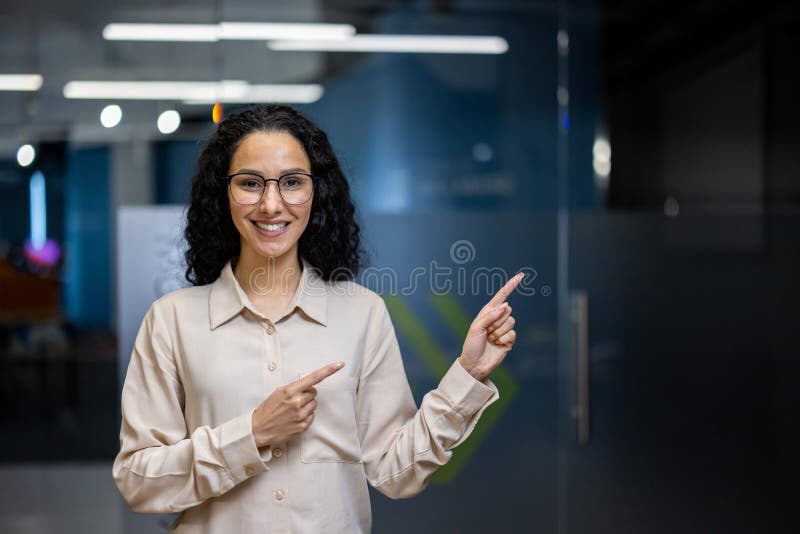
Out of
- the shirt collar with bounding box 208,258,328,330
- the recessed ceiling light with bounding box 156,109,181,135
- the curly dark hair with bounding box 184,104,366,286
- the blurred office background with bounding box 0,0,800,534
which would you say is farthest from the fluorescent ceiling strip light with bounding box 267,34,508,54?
the shirt collar with bounding box 208,258,328,330

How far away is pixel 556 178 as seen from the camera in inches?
121

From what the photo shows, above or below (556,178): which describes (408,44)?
above

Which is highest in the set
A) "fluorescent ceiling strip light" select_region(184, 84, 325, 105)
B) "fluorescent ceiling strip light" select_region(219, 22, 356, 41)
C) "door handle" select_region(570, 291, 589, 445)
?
"fluorescent ceiling strip light" select_region(219, 22, 356, 41)

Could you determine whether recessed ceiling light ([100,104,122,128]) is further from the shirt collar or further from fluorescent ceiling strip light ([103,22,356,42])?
the shirt collar

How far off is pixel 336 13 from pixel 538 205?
957mm

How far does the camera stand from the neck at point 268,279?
61.2 inches

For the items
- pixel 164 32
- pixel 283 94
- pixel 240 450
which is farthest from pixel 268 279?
pixel 164 32

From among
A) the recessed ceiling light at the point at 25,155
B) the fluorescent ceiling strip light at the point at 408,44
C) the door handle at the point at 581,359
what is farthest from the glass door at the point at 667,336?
the recessed ceiling light at the point at 25,155

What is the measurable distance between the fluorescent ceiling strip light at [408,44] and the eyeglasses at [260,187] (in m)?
1.61

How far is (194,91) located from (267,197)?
1713mm

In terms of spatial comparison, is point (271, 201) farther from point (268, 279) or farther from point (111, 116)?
point (111, 116)

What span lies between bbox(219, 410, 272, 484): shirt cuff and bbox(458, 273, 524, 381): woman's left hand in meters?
0.38

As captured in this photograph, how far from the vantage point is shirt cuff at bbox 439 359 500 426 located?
151cm

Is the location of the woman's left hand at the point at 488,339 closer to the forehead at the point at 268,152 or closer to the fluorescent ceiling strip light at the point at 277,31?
the forehead at the point at 268,152
